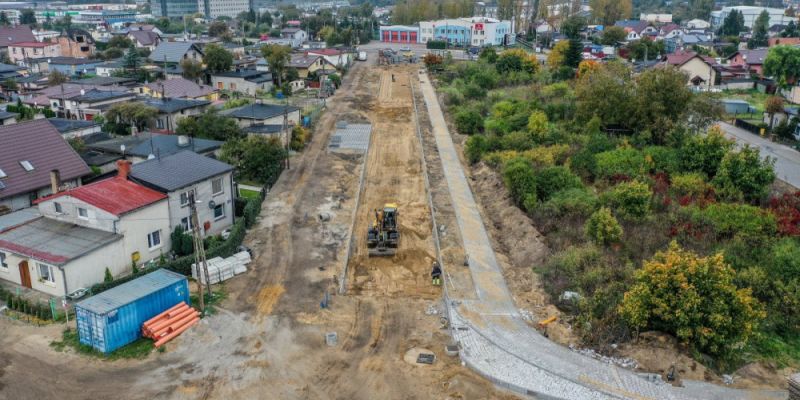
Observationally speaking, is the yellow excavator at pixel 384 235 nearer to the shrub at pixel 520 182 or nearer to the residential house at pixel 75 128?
the shrub at pixel 520 182

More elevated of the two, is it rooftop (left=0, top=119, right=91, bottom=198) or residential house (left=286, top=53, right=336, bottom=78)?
residential house (left=286, top=53, right=336, bottom=78)

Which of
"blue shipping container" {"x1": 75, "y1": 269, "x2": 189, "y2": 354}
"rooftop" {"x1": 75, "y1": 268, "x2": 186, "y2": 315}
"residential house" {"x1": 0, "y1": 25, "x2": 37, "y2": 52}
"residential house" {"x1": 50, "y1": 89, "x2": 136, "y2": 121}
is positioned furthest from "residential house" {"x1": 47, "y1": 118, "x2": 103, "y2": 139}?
"residential house" {"x1": 0, "y1": 25, "x2": 37, "y2": 52}

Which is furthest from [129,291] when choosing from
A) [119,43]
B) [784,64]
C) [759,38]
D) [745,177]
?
[759,38]

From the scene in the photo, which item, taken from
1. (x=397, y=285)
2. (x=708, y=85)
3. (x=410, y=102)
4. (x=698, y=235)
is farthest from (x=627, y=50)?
(x=397, y=285)

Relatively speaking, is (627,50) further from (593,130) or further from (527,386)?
(527,386)

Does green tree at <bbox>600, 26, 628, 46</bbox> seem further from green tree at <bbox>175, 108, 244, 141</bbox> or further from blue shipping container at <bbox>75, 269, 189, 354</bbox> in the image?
blue shipping container at <bbox>75, 269, 189, 354</bbox>

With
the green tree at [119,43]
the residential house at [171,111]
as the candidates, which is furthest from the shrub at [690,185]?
the green tree at [119,43]
